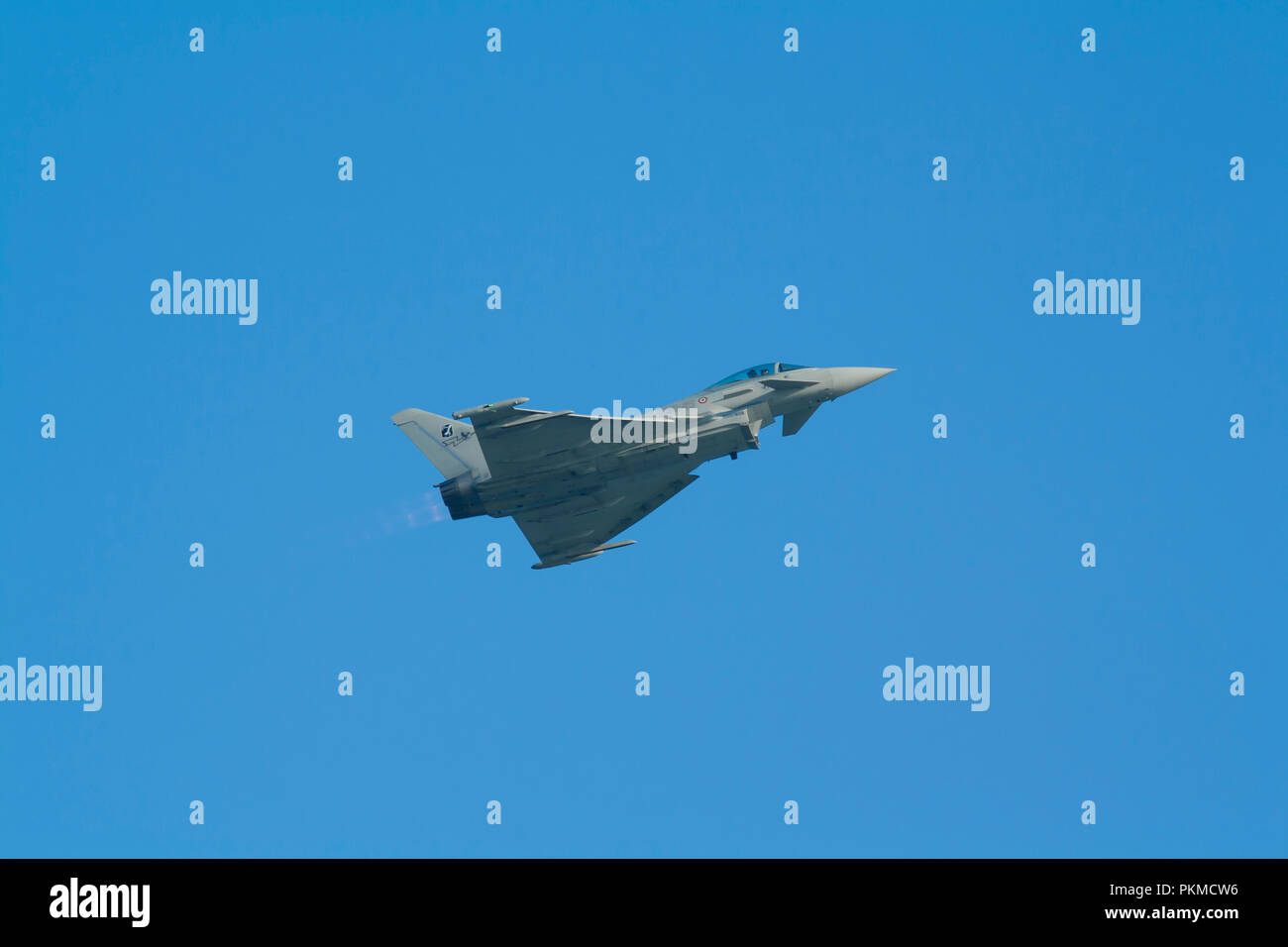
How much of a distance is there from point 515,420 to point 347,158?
37.4 ft

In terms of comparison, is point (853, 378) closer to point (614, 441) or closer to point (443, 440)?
point (614, 441)

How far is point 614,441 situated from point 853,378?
7.24m

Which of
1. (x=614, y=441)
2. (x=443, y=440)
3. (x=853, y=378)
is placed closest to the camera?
(x=614, y=441)

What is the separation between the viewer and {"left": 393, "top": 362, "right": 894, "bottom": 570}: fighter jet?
36.9m

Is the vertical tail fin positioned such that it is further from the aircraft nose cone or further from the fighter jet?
the aircraft nose cone

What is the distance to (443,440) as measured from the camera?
40.1m

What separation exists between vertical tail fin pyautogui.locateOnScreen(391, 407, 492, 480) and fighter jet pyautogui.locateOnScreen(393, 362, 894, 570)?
0.18 feet

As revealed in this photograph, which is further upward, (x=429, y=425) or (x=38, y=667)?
(x=429, y=425)

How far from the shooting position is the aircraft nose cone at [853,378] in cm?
3822

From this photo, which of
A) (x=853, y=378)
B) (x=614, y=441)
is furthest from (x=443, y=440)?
(x=853, y=378)

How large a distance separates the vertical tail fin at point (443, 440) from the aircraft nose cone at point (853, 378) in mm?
10702
